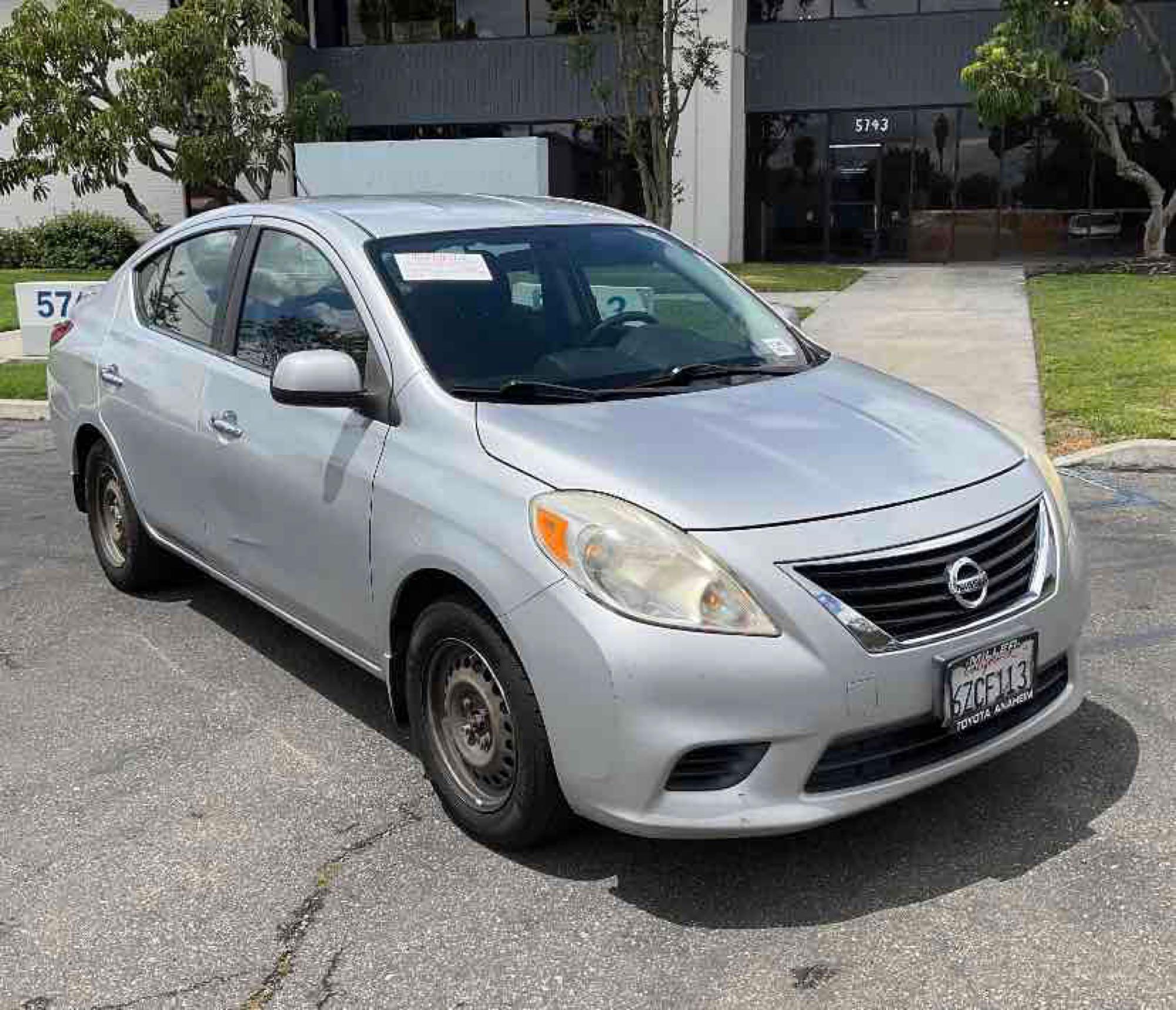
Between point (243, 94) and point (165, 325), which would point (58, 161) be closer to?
point (243, 94)

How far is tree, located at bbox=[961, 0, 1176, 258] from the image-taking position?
756 inches

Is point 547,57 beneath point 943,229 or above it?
above

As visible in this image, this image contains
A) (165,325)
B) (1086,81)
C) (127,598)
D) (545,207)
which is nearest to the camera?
(545,207)

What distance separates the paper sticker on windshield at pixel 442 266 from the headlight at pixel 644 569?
4.07ft

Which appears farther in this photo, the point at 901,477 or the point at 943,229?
the point at 943,229

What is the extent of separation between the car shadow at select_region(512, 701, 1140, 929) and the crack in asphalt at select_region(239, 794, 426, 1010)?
16.8 inches

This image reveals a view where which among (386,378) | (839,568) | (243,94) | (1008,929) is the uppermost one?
(243,94)

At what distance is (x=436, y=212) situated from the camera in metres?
4.44

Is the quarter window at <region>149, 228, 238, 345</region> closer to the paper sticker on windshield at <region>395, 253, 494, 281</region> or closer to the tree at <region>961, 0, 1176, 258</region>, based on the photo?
the paper sticker on windshield at <region>395, 253, 494, 281</region>

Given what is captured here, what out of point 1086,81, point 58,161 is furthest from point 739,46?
point 58,161

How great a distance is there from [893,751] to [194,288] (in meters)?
3.24

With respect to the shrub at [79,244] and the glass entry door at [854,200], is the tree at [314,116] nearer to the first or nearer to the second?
the shrub at [79,244]

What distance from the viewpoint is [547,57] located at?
2709cm

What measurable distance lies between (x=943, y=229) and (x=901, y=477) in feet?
80.6
